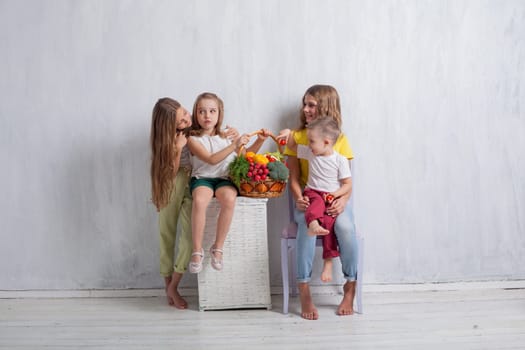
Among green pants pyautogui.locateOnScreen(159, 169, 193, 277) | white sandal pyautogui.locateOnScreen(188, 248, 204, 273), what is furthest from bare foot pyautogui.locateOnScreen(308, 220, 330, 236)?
green pants pyautogui.locateOnScreen(159, 169, 193, 277)

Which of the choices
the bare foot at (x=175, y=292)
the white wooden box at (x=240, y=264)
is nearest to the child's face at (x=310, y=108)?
the white wooden box at (x=240, y=264)

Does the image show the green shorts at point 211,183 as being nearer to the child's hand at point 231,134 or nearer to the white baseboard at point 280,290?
the child's hand at point 231,134

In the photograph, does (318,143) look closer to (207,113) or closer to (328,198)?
(328,198)

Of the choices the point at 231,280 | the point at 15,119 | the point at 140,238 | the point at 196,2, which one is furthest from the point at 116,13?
the point at 231,280

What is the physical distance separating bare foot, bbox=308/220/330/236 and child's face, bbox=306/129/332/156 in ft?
1.11

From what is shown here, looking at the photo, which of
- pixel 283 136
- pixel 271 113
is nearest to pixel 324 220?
pixel 283 136

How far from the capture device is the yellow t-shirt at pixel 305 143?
2756mm

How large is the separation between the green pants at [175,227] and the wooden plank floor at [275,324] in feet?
0.72

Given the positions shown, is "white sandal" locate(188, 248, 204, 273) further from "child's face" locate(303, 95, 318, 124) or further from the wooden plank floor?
"child's face" locate(303, 95, 318, 124)

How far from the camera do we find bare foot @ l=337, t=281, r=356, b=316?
102 inches

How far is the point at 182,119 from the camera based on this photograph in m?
2.70

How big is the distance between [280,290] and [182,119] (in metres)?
1.02

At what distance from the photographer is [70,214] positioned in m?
2.96

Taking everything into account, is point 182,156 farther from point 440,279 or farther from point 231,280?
point 440,279
